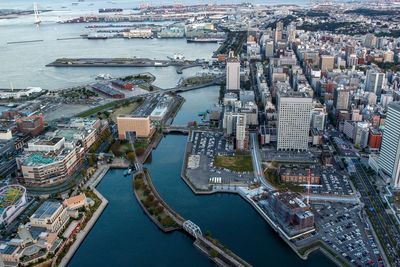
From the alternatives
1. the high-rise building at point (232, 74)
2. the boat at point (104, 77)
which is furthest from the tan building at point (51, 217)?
the boat at point (104, 77)

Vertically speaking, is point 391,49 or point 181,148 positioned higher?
point 391,49

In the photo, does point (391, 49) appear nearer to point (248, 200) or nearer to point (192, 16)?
point (248, 200)

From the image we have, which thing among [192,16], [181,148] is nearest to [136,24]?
[192,16]

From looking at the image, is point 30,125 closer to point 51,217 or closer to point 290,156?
point 51,217

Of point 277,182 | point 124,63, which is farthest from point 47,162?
point 124,63

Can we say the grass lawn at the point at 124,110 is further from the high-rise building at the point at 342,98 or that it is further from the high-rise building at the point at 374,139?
the high-rise building at the point at 374,139

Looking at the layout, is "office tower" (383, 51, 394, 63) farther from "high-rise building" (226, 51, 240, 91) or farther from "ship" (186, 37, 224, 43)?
"ship" (186, 37, 224, 43)
